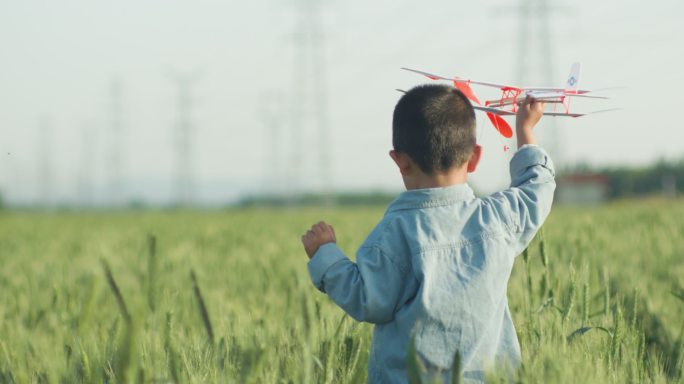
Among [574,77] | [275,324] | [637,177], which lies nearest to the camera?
[574,77]

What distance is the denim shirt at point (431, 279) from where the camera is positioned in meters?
1.59

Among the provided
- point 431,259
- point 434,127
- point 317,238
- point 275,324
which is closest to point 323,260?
point 317,238

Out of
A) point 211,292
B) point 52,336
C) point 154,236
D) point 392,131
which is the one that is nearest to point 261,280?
point 211,292

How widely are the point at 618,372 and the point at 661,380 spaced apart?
5.3 inches

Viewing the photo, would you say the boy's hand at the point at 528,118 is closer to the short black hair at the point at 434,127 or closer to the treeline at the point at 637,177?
the short black hair at the point at 434,127

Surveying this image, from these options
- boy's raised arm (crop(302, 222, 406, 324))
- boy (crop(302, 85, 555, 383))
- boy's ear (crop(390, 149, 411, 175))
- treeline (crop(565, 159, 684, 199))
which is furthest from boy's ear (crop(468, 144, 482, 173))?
treeline (crop(565, 159, 684, 199))

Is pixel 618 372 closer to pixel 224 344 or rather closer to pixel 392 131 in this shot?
pixel 392 131

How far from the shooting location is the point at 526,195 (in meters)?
1.78

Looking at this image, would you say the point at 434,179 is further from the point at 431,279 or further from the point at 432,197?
the point at 431,279

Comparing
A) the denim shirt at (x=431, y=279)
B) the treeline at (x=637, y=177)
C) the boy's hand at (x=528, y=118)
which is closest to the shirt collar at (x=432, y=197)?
the denim shirt at (x=431, y=279)

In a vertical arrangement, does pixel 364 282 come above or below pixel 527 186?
below

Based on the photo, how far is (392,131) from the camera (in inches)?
65.7

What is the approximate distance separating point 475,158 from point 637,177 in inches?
1896

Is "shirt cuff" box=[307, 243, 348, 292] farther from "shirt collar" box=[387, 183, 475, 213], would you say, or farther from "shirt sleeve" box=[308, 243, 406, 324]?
"shirt collar" box=[387, 183, 475, 213]
